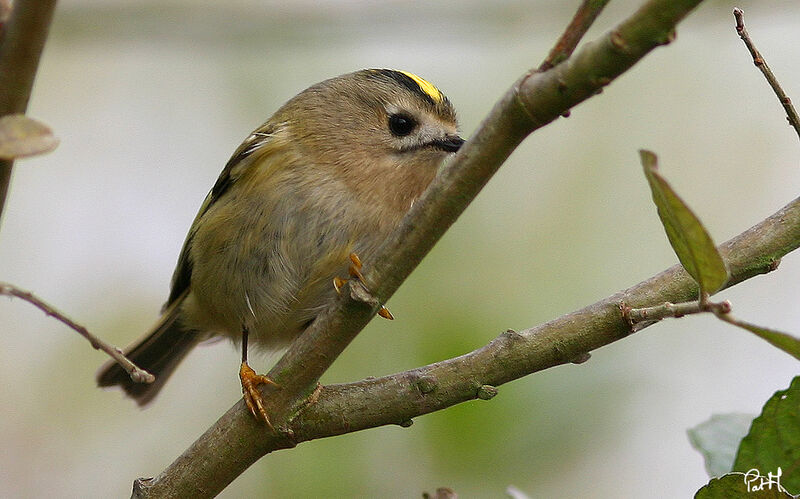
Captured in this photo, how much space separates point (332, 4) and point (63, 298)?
79.3 inches

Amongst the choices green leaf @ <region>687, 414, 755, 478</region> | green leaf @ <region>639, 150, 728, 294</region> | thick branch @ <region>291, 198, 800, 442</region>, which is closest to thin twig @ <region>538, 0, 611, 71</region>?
green leaf @ <region>639, 150, 728, 294</region>

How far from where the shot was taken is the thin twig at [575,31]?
107cm

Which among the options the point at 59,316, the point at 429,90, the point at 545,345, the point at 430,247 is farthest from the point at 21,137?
the point at 429,90

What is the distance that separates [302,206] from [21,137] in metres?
1.45

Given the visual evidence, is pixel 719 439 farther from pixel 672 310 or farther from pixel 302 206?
pixel 302 206

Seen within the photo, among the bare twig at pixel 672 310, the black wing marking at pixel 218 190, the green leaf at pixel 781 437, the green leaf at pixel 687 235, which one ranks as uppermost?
the green leaf at pixel 687 235

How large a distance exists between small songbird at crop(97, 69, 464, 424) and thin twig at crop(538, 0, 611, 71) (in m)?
1.15

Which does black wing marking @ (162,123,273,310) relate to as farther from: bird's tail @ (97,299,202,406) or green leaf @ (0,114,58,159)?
green leaf @ (0,114,58,159)

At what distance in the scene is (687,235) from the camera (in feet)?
3.62

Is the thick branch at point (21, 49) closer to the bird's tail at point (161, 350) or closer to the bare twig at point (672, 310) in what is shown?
the bare twig at point (672, 310)

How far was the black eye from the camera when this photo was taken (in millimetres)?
2682

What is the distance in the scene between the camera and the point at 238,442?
Answer: 5.09 feet

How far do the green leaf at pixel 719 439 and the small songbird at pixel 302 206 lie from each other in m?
0.95

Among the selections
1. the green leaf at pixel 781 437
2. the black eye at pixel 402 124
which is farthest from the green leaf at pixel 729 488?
the black eye at pixel 402 124
